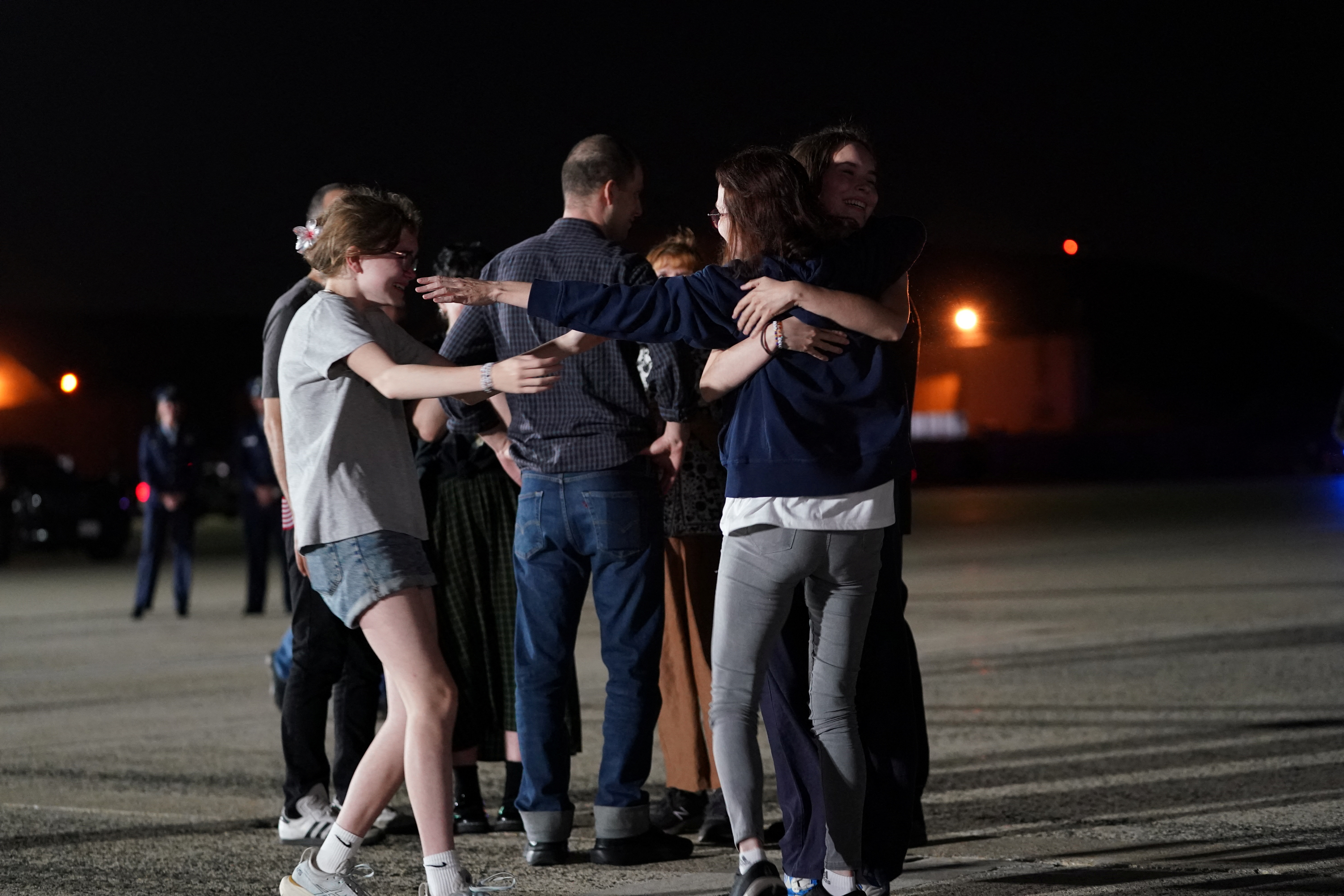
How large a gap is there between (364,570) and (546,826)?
1171 mm

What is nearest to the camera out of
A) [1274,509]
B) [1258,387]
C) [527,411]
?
[527,411]

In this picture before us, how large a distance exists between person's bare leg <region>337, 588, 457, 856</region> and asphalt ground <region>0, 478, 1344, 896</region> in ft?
1.94

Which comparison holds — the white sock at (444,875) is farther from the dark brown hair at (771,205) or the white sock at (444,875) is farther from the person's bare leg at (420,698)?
the dark brown hair at (771,205)

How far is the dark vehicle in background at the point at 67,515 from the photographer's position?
65.3 feet

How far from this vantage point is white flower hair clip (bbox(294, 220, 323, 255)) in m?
4.04

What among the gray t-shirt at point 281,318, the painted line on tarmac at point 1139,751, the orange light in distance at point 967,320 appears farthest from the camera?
the orange light in distance at point 967,320

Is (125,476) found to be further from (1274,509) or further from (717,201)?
(717,201)

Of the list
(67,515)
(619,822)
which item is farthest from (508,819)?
(67,515)

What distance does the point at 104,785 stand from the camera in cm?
561

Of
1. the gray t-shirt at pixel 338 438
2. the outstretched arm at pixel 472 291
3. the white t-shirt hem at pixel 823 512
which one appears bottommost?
the white t-shirt hem at pixel 823 512

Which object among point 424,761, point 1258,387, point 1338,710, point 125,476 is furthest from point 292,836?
point 1258,387

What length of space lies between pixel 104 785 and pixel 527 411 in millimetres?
2497

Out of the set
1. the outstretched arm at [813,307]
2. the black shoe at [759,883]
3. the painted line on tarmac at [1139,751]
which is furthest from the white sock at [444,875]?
the painted line on tarmac at [1139,751]

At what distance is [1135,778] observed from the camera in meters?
5.31
